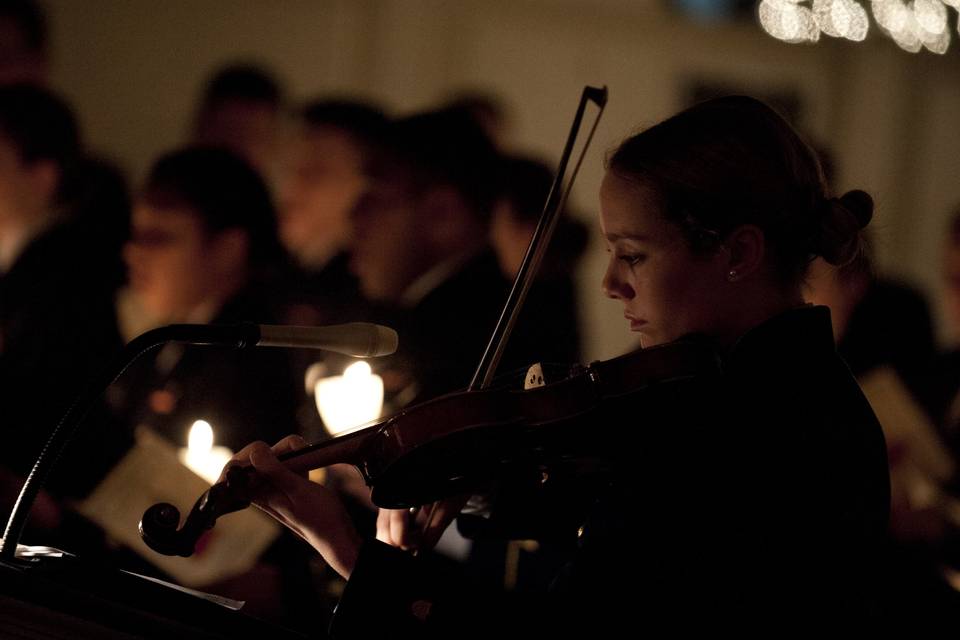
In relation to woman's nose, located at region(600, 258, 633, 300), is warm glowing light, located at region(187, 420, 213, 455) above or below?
above

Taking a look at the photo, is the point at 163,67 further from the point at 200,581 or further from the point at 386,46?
the point at 200,581

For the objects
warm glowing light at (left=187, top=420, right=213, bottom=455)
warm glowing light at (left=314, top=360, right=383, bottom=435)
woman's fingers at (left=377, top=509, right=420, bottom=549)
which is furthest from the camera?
warm glowing light at (left=314, top=360, right=383, bottom=435)

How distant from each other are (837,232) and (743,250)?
0.40 ft

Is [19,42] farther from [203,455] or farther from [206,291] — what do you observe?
[203,455]

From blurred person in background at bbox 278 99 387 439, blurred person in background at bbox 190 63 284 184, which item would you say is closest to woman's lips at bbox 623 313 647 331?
blurred person in background at bbox 278 99 387 439

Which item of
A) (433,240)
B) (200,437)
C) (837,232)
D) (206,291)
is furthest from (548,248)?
(837,232)

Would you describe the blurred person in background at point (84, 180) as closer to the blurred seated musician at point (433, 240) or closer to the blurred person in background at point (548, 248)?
the blurred seated musician at point (433, 240)

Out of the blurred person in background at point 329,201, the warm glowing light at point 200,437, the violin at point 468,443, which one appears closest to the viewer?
the violin at point 468,443

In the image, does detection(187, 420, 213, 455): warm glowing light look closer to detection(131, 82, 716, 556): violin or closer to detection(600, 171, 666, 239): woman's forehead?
detection(131, 82, 716, 556): violin

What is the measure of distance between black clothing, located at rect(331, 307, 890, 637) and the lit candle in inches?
19.7

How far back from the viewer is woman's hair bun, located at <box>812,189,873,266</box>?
1.48 m

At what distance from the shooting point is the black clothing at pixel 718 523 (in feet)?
4.19

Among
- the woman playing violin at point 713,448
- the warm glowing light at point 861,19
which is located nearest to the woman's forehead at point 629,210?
the woman playing violin at point 713,448

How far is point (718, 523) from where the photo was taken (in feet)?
4.22
